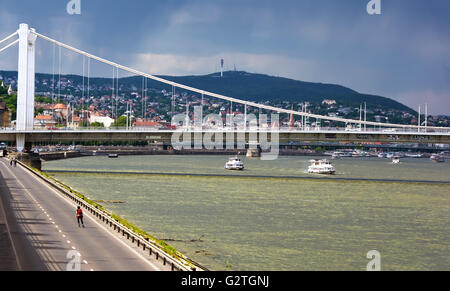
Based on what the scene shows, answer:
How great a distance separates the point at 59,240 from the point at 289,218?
20422mm

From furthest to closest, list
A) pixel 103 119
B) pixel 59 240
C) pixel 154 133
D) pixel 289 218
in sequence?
pixel 103 119 → pixel 154 133 → pixel 289 218 → pixel 59 240

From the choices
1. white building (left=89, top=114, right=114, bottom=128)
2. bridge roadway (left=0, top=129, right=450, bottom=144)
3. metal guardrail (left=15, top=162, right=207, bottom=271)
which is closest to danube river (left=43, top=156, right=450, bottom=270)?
metal guardrail (left=15, top=162, right=207, bottom=271)

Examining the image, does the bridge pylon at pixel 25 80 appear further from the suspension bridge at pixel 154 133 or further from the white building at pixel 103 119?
the white building at pixel 103 119

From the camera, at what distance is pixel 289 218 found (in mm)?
44312

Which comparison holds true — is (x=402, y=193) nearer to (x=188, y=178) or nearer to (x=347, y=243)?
(x=188, y=178)

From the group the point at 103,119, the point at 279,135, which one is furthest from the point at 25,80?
the point at 103,119

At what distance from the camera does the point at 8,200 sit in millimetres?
41000

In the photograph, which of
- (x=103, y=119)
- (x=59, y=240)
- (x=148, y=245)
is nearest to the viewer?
(x=148, y=245)

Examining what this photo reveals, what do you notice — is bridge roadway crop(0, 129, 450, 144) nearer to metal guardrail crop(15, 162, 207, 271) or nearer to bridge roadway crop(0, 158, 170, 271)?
bridge roadway crop(0, 158, 170, 271)

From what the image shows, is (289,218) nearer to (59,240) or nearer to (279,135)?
(59,240)

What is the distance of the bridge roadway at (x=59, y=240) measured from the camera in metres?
22.0

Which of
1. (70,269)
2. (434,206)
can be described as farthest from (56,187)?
(70,269)

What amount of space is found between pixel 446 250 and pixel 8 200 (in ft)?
77.9
